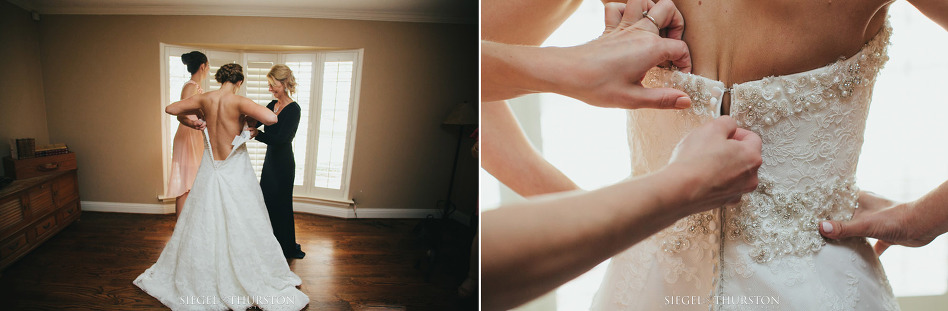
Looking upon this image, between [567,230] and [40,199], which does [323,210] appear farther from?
[567,230]

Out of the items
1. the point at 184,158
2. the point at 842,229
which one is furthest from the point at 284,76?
the point at 842,229

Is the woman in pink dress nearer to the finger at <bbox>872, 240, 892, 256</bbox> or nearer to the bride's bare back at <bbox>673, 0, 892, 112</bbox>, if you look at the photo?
the bride's bare back at <bbox>673, 0, 892, 112</bbox>

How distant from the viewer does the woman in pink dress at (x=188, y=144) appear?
4.15ft

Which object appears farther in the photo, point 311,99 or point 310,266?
point 310,266

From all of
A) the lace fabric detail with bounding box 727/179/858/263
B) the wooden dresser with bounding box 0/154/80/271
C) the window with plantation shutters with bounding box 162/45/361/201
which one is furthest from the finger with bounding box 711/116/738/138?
the wooden dresser with bounding box 0/154/80/271

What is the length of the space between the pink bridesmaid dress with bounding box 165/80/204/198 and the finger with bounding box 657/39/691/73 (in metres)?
1.32

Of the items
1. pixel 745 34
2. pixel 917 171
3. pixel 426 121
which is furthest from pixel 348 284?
pixel 917 171

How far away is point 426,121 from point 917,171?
1.23 m

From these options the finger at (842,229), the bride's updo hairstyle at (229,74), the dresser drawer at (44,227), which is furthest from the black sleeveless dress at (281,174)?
the finger at (842,229)

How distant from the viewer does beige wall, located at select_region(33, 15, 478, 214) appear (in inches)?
50.3

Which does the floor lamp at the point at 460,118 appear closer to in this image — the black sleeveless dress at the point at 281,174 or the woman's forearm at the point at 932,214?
the black sleeveless dress at the point at 281,174

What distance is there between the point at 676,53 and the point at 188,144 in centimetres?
140

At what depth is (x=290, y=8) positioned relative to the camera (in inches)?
52.9

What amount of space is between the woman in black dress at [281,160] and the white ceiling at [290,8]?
20 cm
